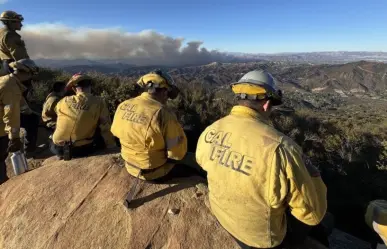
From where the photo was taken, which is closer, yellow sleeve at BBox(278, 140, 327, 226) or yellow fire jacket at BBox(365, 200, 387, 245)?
yellow sleeve at BBox(278, 140, 327, 226)

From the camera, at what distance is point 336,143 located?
423 inches

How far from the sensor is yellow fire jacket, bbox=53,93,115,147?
5.45m

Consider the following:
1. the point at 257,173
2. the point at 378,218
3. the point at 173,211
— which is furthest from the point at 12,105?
the point at 378,218

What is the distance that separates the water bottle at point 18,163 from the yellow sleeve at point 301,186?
16.1 ft

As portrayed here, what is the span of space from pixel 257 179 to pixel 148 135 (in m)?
2.04

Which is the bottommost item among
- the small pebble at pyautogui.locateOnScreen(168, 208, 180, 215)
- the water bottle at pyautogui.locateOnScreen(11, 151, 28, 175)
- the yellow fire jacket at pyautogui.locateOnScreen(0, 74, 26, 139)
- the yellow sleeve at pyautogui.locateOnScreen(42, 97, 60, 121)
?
the water bottle at pyautogui.locateOnScreen(11, 151, 28, 175)

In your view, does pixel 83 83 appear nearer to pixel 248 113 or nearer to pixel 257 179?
pixel 248 113

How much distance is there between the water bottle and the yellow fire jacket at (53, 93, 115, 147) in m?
0.65

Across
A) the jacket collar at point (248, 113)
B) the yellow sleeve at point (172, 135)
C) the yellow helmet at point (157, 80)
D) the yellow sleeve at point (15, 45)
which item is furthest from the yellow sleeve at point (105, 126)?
the jacket collar at point (248, 113)

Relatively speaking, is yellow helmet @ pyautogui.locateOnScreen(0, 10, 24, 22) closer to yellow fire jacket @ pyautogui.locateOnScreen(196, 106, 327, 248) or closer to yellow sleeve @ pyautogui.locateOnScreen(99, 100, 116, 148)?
yellow sleeve @ pyautogui.locateOnScreen(99, 100, 116, 148)

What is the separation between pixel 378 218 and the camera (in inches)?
131

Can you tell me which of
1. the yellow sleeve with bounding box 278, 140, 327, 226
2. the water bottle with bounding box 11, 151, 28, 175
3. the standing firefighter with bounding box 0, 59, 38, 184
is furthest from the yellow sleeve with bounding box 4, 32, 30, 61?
the yellow sleeve with bounding box 278, 140, 327, 226

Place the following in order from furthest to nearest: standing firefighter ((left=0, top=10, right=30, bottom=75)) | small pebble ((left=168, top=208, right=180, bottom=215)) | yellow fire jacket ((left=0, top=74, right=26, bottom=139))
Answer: standing firefighter ((left=0, top=10, right=30, bottom=75)), yellow fire jacket ((left=0, top=74, right=26, bottom=139)), small pebble ((left=168, top=208, right=180, bottom=215))

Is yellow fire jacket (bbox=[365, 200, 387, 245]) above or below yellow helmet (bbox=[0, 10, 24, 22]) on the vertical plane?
below
